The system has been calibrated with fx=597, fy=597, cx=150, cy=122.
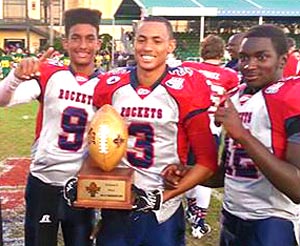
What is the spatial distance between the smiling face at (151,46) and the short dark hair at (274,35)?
0.43m

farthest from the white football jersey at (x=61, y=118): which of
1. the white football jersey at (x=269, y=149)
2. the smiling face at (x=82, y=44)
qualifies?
the white football jersey at (x=269, y=149)

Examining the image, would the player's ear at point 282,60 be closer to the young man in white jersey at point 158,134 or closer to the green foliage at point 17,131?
the young man in white jersey at point 158,134

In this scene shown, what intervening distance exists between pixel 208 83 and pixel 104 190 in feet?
10.1

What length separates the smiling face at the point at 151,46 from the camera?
9.88ft

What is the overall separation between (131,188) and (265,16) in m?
25.3

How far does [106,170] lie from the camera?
2801 mm

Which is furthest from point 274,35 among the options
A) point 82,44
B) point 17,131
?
point 17,131

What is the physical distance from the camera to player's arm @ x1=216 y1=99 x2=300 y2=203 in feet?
8.50

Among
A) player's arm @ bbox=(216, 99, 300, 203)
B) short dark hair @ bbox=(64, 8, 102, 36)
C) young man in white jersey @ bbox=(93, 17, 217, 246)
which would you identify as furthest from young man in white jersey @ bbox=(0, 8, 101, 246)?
player's arm @ bbox=(216, 99, 300, 203)

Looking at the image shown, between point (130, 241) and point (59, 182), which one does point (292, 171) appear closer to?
point (130, 241)

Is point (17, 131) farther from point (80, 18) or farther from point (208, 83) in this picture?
point (80, 18)

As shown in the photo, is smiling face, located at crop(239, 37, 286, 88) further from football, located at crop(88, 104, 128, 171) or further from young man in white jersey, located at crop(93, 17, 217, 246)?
football, located at crop(88, 104, 128, 171)

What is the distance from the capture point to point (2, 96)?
11.7 ft

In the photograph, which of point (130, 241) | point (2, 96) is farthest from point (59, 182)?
point (130, 241)
